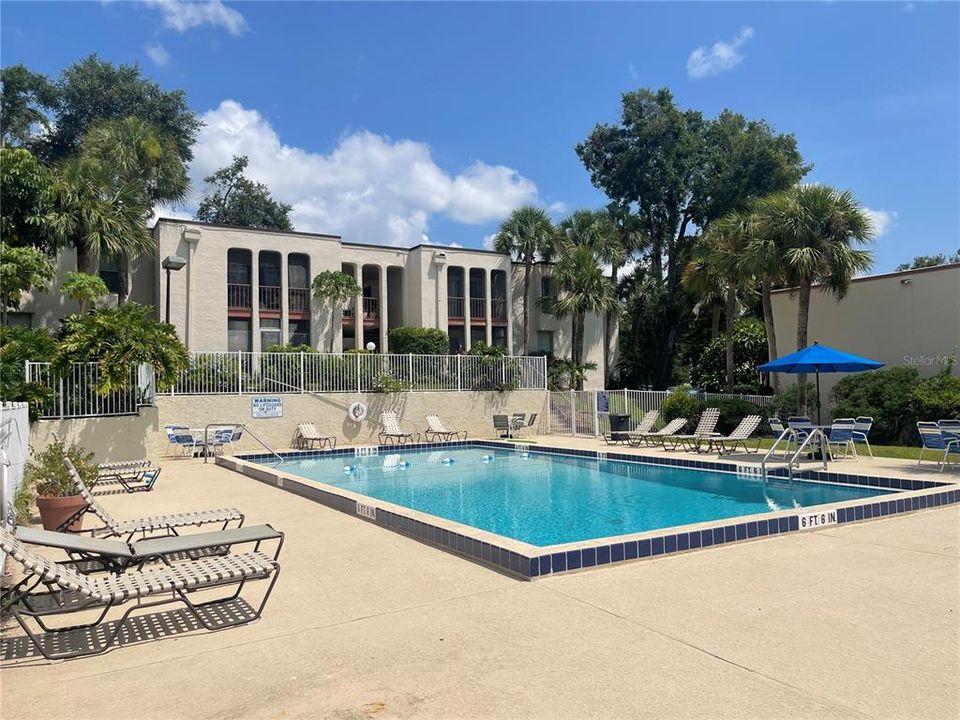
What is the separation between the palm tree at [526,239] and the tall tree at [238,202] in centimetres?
1621

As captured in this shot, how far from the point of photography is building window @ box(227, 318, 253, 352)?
26391 mm

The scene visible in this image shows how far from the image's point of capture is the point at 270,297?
2720 cm

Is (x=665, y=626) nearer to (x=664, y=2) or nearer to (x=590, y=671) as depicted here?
(x=590, y=671)

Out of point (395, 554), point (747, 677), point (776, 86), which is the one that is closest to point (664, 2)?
point (776, 86)

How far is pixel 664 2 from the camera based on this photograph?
13188 mm

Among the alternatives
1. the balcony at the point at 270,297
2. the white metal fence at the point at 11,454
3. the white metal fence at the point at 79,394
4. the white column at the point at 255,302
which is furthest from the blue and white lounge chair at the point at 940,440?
the balcony at the point at 270,297

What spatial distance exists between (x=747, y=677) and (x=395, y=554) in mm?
3658

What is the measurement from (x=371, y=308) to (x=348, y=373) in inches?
373

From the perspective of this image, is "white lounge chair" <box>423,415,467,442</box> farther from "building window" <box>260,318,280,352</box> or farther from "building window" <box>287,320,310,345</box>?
"building window" <box>260,318,280,352</box>

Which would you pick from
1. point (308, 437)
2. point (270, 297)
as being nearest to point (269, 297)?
point (270, 297)

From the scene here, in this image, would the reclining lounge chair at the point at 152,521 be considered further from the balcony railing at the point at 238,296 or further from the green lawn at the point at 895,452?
the balcony railing at the point at 238,296

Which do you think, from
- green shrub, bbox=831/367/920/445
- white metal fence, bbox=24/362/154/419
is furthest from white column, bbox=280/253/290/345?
green shrub, bbox=831/367/920/445

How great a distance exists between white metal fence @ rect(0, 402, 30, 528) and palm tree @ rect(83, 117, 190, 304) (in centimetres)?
1562

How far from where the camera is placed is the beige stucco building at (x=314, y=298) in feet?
82.2
